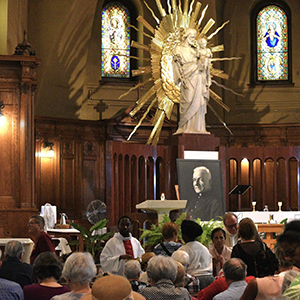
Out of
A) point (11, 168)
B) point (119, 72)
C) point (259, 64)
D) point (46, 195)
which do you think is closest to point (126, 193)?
point (46, 195)

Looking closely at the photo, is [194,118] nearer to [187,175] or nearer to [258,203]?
[187,175]

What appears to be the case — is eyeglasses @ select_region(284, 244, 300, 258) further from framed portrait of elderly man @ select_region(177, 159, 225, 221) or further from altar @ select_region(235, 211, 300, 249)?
framed portrait of elderly man @ select_region(177, 159, 225, 221)

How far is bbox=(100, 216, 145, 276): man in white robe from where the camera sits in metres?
6.89

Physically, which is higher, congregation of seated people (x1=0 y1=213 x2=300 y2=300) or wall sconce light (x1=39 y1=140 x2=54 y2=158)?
wall sconce light (x1=39 y1=140 x2=54 y2=158)

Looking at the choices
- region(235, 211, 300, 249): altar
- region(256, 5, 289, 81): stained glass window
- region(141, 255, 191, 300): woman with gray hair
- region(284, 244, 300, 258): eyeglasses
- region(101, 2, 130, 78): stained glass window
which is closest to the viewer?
region(284, 244, 300, 258): eyeglasses

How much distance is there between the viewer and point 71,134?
15742 millimetres

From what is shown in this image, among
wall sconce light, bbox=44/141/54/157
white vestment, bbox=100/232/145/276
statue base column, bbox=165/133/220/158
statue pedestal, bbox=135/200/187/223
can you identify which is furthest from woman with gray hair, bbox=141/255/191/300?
wall sconce light, bbox=44/141/54/157

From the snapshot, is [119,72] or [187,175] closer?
[187,175]

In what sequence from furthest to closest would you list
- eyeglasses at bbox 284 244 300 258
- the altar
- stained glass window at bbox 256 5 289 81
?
Answer: 1. stained glass window at bbox 256 5 289 81
2. the altar
3. eyeglasses at bbox 284 244 300 258

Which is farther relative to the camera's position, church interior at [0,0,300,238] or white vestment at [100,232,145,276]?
church interior at [0,0,300,238]

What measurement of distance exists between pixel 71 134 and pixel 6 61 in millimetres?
4005

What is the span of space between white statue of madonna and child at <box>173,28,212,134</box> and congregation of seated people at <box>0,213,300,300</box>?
6.16 metres

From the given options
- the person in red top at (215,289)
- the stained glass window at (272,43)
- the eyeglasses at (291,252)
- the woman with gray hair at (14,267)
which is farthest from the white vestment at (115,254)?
the stained glass window at (272,43)

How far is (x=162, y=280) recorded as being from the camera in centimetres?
423
